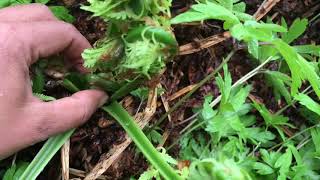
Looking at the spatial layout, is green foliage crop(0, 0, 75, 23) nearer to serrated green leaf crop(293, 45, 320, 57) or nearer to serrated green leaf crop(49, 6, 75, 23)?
serrated green leaf crop(49, 6, 75, 23)

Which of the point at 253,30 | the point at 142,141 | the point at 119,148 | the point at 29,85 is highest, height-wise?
the point at 253,30

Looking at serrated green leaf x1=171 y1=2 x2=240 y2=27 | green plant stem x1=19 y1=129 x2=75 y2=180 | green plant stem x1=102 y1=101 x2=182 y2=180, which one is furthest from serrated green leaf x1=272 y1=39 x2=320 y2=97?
green plant stem x1=19 y1=129 x2=75 y2=180

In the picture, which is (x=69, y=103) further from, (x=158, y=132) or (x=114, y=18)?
(x=158, y=132)

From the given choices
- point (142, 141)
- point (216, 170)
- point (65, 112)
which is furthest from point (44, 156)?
point (216, 170)

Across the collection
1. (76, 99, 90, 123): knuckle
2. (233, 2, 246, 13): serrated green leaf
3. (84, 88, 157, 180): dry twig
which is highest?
(233, 2, 246, 13): serrated green leaf

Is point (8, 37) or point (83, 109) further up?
point (8, 37)

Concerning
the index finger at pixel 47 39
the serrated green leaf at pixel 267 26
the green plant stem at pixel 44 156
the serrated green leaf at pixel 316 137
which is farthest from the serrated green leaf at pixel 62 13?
the serrated green leaf at pixel 316 137

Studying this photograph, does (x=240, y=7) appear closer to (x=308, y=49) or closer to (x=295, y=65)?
(x=308, y=49)

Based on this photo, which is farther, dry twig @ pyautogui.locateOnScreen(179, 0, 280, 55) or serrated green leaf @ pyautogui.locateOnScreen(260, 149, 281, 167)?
dry twig @ pyautogui.locateOnScreen(179, 0, 280, 55)

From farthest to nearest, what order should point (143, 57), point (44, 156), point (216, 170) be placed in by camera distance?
1. point (44, 156)
2. point (143, 57)
3. point (216, 170)
